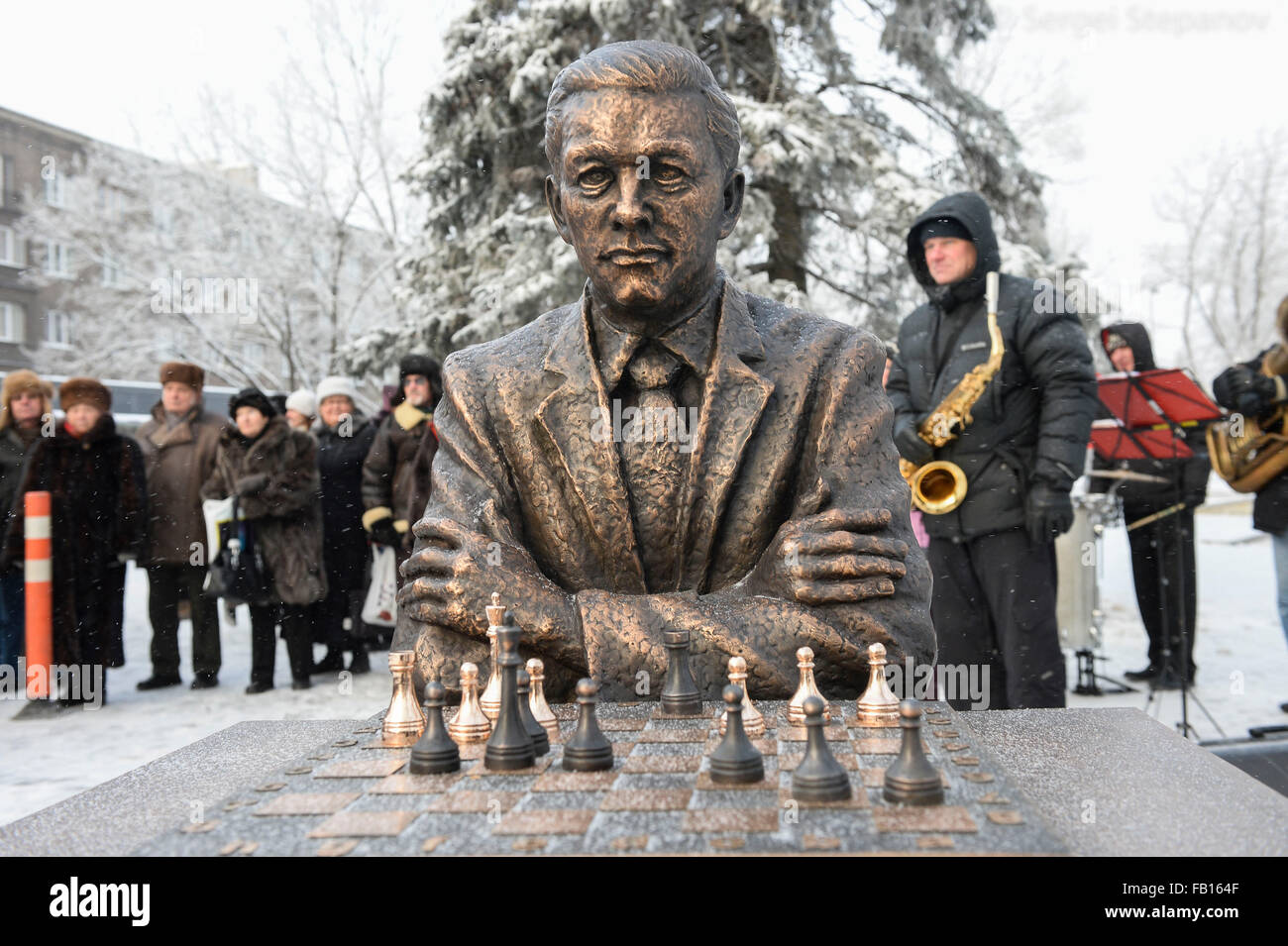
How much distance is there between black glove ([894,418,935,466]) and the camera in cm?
513

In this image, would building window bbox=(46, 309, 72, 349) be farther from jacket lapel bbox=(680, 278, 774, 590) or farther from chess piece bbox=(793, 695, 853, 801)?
chess piece bbox=(793, 695, 853, 801)

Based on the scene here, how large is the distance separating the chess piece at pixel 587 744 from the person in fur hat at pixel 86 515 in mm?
6247

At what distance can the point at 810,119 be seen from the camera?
39.0 feet

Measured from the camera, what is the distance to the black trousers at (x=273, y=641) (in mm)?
7820

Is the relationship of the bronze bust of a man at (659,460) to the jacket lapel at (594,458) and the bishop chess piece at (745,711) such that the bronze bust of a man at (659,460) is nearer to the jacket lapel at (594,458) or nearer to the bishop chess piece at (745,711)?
the jacket lapel at (594,458)

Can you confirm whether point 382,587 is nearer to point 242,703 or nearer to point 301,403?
point 242,703

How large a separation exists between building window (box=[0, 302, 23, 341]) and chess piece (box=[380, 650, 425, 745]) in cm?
2841

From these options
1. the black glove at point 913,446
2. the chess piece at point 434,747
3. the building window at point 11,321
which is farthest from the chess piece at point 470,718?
the building window at point 11,321

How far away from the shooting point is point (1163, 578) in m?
6.92

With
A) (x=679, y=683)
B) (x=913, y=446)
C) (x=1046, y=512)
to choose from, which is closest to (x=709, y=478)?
(x=679, y=683)

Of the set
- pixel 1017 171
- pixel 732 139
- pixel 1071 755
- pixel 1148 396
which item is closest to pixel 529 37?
pixel 1017 171

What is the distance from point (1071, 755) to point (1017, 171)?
12.0 metres

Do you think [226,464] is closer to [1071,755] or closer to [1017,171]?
[1071,755]
